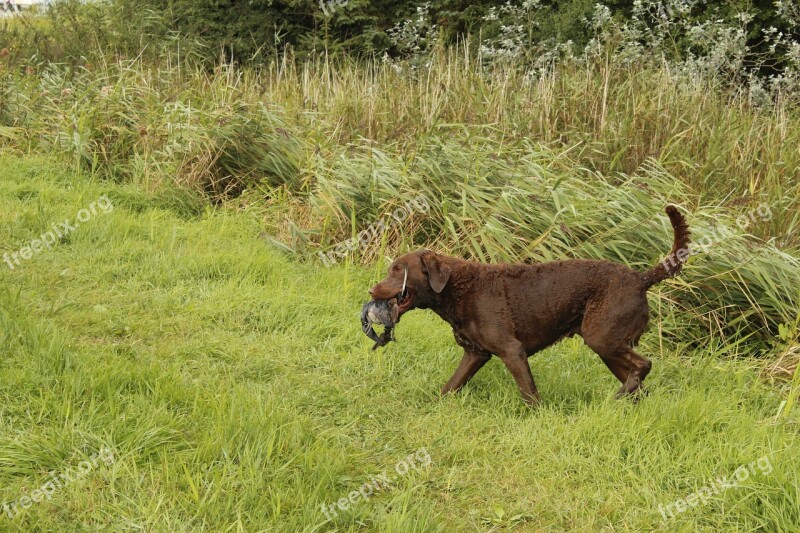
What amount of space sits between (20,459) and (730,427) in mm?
3149

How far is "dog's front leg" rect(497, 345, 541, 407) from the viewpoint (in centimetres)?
380

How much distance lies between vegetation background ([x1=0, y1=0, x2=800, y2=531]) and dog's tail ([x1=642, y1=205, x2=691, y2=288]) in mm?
625

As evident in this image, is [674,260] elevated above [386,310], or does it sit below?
above

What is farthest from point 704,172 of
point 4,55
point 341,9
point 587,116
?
point 341,9

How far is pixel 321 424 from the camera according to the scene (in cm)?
367

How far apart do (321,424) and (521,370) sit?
1036 millimetres

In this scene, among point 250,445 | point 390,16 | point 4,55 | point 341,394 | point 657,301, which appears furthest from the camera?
point 390,16

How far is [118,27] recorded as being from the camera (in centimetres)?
1174

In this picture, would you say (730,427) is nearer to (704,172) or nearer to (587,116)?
(704,172)
